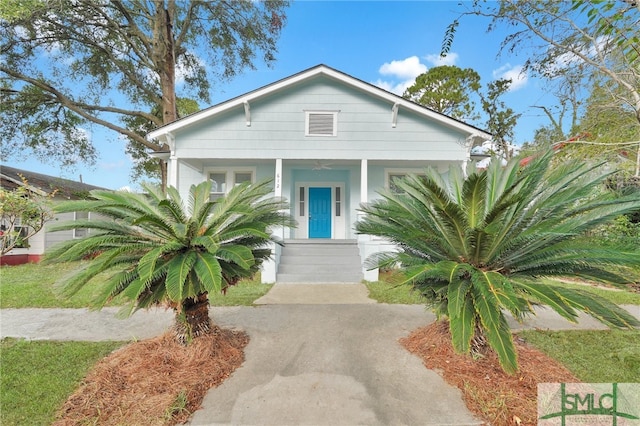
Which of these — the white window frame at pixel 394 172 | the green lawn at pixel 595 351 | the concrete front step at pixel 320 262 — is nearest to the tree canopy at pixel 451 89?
the white window frame at pixel 394 172

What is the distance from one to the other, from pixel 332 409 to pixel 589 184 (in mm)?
3719

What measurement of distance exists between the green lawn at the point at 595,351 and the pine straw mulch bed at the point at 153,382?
4.31m

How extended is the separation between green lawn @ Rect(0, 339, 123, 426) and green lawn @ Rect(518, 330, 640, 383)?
5.83 metres

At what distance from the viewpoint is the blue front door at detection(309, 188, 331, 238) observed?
1064cm

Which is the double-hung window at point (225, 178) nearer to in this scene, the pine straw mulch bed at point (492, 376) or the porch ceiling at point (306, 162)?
the porch ceiling at point (306, 162)

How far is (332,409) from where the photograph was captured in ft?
8.96

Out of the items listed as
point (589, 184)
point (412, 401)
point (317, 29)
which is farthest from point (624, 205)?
point (317, 29)

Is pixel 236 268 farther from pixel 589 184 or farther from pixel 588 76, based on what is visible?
pixel 588 76

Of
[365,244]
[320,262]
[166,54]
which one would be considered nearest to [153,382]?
[320,262]

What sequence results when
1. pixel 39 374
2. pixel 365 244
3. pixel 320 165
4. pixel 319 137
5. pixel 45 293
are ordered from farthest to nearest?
pixel 320 165
pixel 319 137
pixel 365 244
pixel 45 293
pixel 39 374

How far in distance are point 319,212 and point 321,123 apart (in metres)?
3.36

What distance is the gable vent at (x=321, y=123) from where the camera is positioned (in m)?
8.86

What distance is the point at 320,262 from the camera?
8.69 metres
